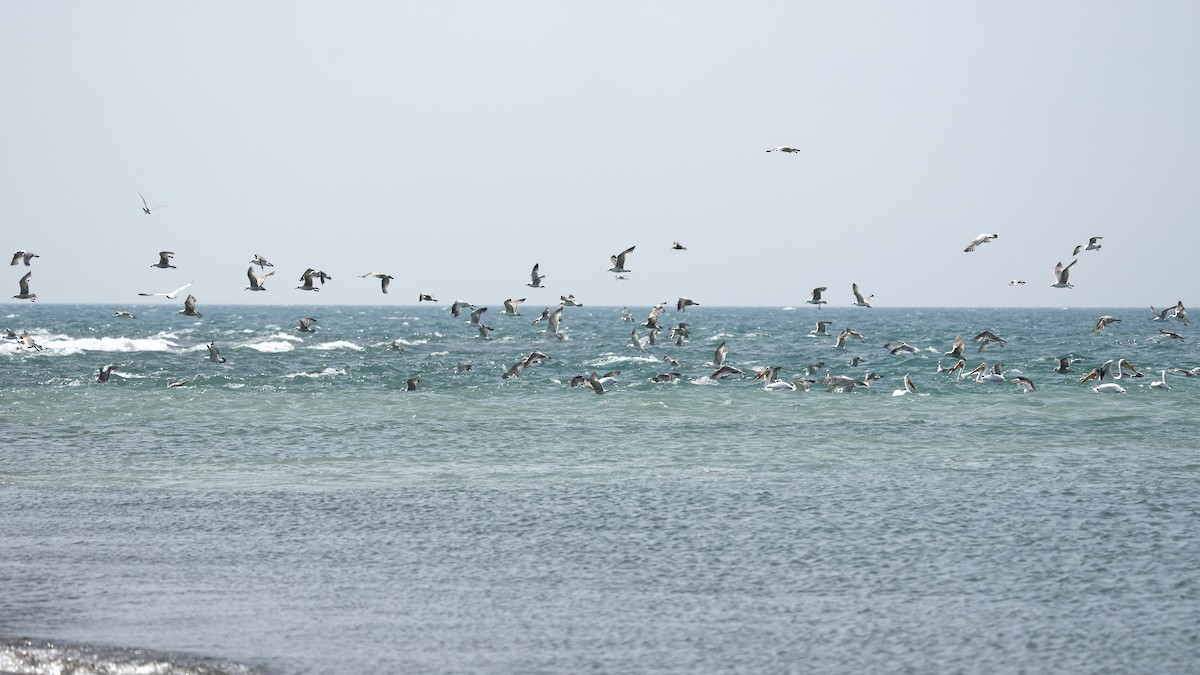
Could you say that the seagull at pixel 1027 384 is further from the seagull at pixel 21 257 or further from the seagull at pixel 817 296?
the seagull at pixel 21 257

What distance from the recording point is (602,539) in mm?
15562

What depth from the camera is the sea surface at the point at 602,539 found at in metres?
11.2

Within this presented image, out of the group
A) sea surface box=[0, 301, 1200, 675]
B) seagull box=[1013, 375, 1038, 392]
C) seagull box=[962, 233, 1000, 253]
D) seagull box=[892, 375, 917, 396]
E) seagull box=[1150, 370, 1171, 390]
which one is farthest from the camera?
seagull box=[1013, 375, 1038, 392]

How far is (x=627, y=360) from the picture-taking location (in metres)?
55.2

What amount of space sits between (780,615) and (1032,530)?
5426mm

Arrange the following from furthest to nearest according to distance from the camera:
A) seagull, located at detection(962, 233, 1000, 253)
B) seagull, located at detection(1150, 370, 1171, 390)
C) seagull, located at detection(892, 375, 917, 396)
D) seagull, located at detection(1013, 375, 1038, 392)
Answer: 1. seagull, located at detection(1013, 375, 1038, 392)
2. seagull, located at detection(1150, 370, 1171, 390)
3. seagull, located at detection(892, 375, 917, 396)
4. seagull, located at detection(962, 233, 1000, 253)

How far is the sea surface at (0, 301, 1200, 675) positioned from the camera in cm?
1117

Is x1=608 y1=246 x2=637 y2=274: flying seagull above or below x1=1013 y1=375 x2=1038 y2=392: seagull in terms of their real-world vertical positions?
above

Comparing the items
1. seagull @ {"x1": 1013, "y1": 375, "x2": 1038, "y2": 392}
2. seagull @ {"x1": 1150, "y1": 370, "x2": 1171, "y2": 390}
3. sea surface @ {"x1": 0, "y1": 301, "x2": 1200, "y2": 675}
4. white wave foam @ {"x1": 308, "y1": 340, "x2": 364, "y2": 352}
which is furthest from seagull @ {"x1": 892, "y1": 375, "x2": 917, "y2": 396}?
white wave foam @ {"x1": 308, "y1": 340, "x2": 364, "y2": 352}

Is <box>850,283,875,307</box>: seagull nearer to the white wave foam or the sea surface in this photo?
the sea surface

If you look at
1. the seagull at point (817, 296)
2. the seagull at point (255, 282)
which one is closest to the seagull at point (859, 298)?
the seagull at point (817, 296)

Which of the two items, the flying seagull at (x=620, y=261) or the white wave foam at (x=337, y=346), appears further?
the white wave foam at (x=337, y=346)

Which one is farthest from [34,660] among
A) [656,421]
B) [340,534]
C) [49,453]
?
[656,421]

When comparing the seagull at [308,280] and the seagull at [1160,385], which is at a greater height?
the seagull at [308,280]
